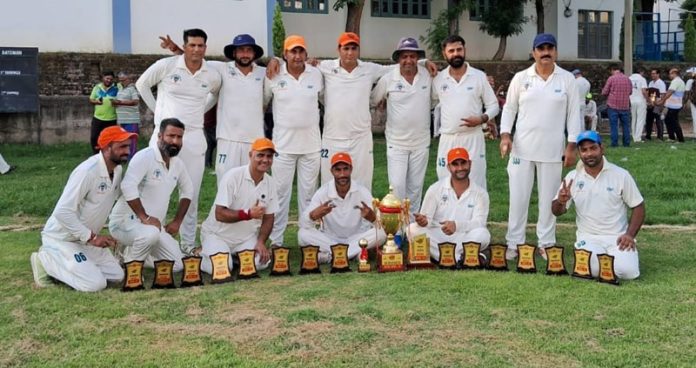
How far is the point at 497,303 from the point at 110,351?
8.63 feet

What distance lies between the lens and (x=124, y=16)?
17.7m

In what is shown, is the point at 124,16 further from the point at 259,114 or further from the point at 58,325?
the point at 58,325

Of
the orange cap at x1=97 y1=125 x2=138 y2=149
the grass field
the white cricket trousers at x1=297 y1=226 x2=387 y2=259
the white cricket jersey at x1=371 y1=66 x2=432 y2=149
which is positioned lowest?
the grass field

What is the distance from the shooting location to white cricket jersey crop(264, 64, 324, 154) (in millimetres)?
7070

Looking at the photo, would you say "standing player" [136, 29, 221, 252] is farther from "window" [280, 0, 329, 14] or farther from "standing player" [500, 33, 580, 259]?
"window" [280, 0, 329, 14]

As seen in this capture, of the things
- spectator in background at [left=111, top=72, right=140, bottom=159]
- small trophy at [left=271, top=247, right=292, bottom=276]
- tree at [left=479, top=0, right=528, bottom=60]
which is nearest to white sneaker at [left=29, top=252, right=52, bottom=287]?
small trophy at [left=271, top=247, right=292, bottom=276]

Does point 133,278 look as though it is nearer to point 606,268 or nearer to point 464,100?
point 464,100

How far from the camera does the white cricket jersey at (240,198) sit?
21.6 ft

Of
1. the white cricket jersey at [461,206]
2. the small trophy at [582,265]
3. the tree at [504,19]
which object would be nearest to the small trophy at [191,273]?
the white cricket jersey at [461,206]

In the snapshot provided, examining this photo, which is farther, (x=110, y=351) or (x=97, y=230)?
(x=97, y=230)

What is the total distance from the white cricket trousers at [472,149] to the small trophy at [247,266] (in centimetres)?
211

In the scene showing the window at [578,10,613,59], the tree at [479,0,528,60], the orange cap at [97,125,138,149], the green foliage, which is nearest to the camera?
the orange cap at [97,125,138,149]

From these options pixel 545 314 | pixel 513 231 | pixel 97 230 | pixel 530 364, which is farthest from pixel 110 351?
pixel 513 231

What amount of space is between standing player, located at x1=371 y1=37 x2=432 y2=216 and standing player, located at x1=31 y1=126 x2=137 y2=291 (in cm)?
263
